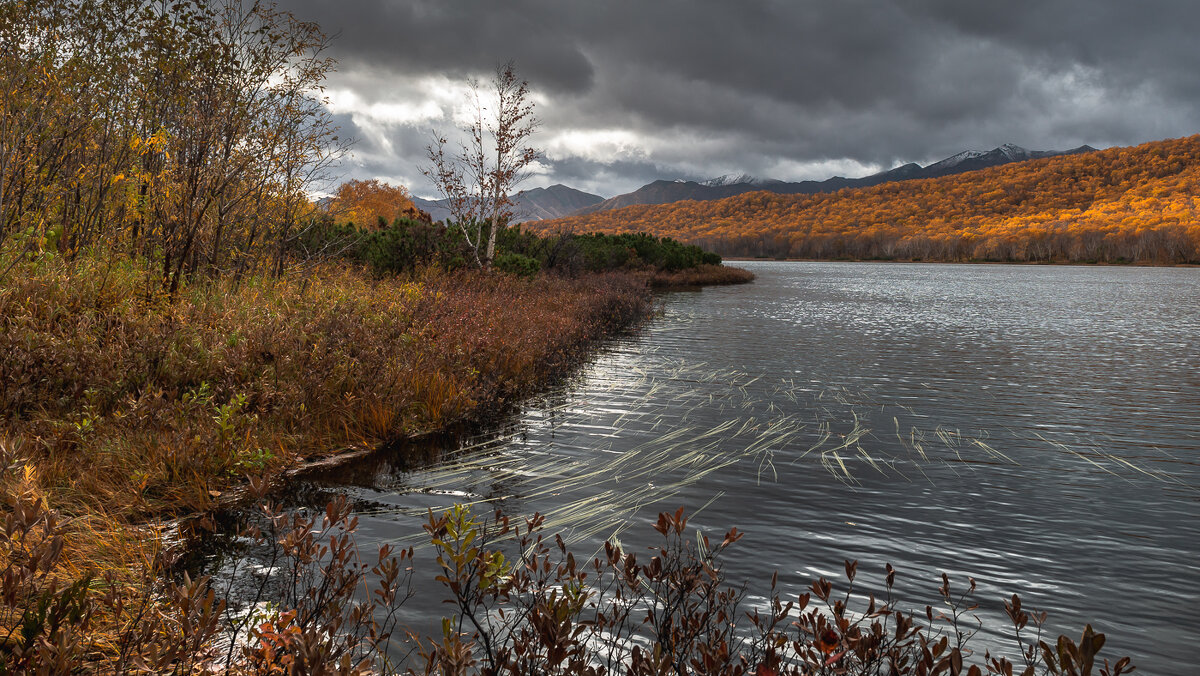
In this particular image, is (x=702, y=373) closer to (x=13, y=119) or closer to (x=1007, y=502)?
(x=1007, y=502)

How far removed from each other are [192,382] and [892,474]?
28.1 feet

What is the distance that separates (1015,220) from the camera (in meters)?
154

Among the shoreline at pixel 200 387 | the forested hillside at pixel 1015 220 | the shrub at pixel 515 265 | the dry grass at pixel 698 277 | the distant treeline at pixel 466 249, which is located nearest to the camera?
the shoreline at pixel 200 387

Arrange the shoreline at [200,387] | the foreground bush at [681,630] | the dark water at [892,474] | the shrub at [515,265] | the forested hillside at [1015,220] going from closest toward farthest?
the foreground bush at [681,630] → the dark water at [892,474] → the shoreline at [200,387] → the shrub at [515,265] → the forested hillside at [1015,220]

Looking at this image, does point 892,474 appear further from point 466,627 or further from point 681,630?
point 466,627

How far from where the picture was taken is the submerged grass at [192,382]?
5.71m

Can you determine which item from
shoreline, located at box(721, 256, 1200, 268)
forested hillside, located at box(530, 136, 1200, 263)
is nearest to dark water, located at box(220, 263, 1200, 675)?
forested hillside, located at box(530, 136, 1200, 263)

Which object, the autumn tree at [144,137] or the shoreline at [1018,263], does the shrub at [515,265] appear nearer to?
the autumn tree at [144,137]

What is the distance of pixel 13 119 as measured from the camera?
8141 millimetres

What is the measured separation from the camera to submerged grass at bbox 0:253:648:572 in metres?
5.71

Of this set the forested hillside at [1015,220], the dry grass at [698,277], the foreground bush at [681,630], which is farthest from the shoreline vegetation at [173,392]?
the forested hillside at [1015,220]

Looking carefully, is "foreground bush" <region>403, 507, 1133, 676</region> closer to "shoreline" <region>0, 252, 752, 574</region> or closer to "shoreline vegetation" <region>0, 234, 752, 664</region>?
"shoreline vegetation" <region>0, 234, 752, 664</region>

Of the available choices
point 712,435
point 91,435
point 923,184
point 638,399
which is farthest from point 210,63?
point 923,184

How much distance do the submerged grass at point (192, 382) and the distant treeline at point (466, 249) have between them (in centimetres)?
382
